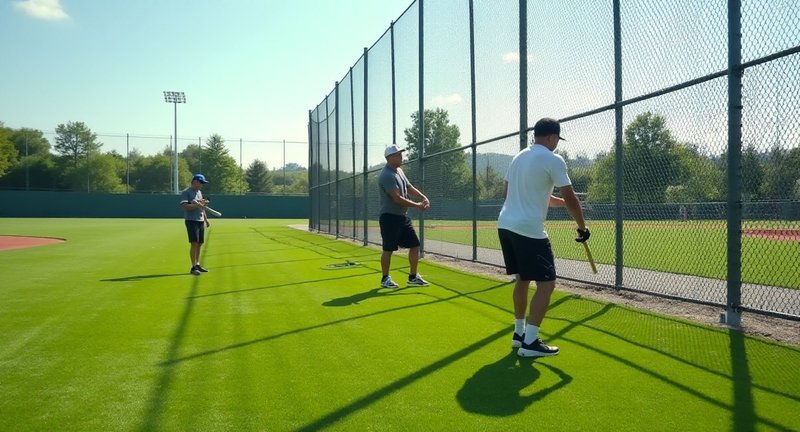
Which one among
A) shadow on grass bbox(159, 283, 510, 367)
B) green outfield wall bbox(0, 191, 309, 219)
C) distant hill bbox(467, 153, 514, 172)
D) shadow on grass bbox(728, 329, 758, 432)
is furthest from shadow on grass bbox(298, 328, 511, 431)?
green outfield wall bbox(0, 191, 309, 219)

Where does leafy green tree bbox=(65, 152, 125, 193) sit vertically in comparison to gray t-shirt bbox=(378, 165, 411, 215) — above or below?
above

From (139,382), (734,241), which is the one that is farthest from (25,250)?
(734,241)

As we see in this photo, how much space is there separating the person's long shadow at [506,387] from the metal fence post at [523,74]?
4.89 metres

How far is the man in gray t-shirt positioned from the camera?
25.3 ft

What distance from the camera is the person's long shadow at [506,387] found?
3.25 metres

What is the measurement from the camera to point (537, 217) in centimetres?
423

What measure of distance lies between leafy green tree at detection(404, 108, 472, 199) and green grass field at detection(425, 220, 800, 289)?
3.58 ft

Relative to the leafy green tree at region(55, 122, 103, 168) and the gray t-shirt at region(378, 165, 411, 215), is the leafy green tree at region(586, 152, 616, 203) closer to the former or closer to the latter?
the gray t-shirt at region(378, 165, 411, 215)

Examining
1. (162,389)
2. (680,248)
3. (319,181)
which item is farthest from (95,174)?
(162,389)

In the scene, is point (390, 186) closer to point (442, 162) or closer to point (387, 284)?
point (387, 284)

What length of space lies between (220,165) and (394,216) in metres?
68.7

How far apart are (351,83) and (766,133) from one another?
50.4 ft

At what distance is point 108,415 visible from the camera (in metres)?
3.16

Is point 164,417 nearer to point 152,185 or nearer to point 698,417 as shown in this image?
point 698,417
